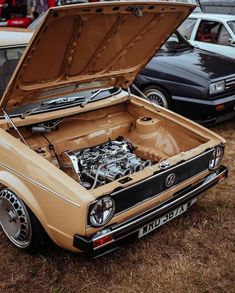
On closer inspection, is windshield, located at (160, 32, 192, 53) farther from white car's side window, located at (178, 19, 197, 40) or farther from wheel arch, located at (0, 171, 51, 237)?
wheel arch, located at (0, 171, 51, 237)

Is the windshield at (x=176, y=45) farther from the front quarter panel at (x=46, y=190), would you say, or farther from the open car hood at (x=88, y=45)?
the front quarter panel at (x=46, y=190)

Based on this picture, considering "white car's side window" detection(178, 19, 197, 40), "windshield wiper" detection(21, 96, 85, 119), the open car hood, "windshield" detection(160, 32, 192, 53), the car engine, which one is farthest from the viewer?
"white car's side window" detection(178, 19, 197, 40)

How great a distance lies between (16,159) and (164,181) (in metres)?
1.16

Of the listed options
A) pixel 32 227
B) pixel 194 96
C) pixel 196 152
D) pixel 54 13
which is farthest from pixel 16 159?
pixel 194 96

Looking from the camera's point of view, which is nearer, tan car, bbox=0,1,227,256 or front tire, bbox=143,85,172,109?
tan car, bbox=0,1,227,256

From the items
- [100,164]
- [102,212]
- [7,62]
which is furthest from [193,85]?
[102,212]

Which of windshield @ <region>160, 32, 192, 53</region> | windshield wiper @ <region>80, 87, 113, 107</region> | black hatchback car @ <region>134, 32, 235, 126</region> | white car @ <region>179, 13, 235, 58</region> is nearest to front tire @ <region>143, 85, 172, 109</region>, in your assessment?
black hatchback car @ <region>134, 32, 235, 126</region>

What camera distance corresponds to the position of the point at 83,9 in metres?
2.84

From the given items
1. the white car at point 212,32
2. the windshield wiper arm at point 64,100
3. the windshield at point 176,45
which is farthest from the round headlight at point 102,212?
the white car at point 212,32

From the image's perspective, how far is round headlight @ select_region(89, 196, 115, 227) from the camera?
2869mm

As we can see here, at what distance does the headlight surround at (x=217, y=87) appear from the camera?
573cm

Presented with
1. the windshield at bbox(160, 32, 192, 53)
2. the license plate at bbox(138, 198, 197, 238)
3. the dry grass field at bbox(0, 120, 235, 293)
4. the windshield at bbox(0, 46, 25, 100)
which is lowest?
the dry grass field at bbox(0, 120, 235, 293)

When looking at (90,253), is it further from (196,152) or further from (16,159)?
(196,152)

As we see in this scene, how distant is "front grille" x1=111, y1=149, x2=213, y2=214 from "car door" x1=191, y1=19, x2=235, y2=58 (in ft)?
15.5
